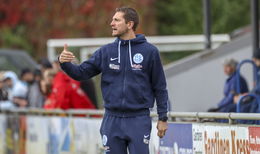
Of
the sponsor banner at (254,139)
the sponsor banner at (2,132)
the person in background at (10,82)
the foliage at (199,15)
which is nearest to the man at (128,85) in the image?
the sponsor banner at (254,139)

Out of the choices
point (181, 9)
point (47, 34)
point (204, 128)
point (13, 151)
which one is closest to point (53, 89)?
point (13, 151)

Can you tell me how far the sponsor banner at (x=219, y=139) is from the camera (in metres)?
10.8

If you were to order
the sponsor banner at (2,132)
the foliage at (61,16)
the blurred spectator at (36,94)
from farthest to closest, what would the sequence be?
the foliage at (61,16) → the sponsor banner at (2,132) → the blurred spectator at (36,94)

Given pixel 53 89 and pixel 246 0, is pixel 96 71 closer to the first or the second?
pixel 53 89

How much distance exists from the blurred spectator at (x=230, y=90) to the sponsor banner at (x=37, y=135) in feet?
10.6

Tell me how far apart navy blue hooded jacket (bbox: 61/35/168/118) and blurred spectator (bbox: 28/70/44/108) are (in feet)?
29.7

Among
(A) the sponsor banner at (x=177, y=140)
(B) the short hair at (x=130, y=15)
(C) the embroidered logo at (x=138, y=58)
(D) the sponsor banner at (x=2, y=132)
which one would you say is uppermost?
(B) the short hair at (x=130, y=15)

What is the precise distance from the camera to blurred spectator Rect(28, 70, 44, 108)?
771 inches

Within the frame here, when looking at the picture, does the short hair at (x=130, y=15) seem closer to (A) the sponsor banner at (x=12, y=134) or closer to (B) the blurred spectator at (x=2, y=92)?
(A) the sponsor banner at (x=12, y=134)

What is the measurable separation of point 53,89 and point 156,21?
17.8 m

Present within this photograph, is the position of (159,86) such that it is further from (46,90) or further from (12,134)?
(12,134)

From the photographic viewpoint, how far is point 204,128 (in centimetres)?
1158

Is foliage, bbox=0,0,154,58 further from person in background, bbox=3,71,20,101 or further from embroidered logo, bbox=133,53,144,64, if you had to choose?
embroidered logo, bbox=133,53,144,64

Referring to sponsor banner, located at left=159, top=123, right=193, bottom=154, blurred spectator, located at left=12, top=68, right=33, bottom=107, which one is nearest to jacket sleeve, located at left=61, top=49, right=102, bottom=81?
sponsor banner, located at left=159, top=123, right=193, bottom=154
